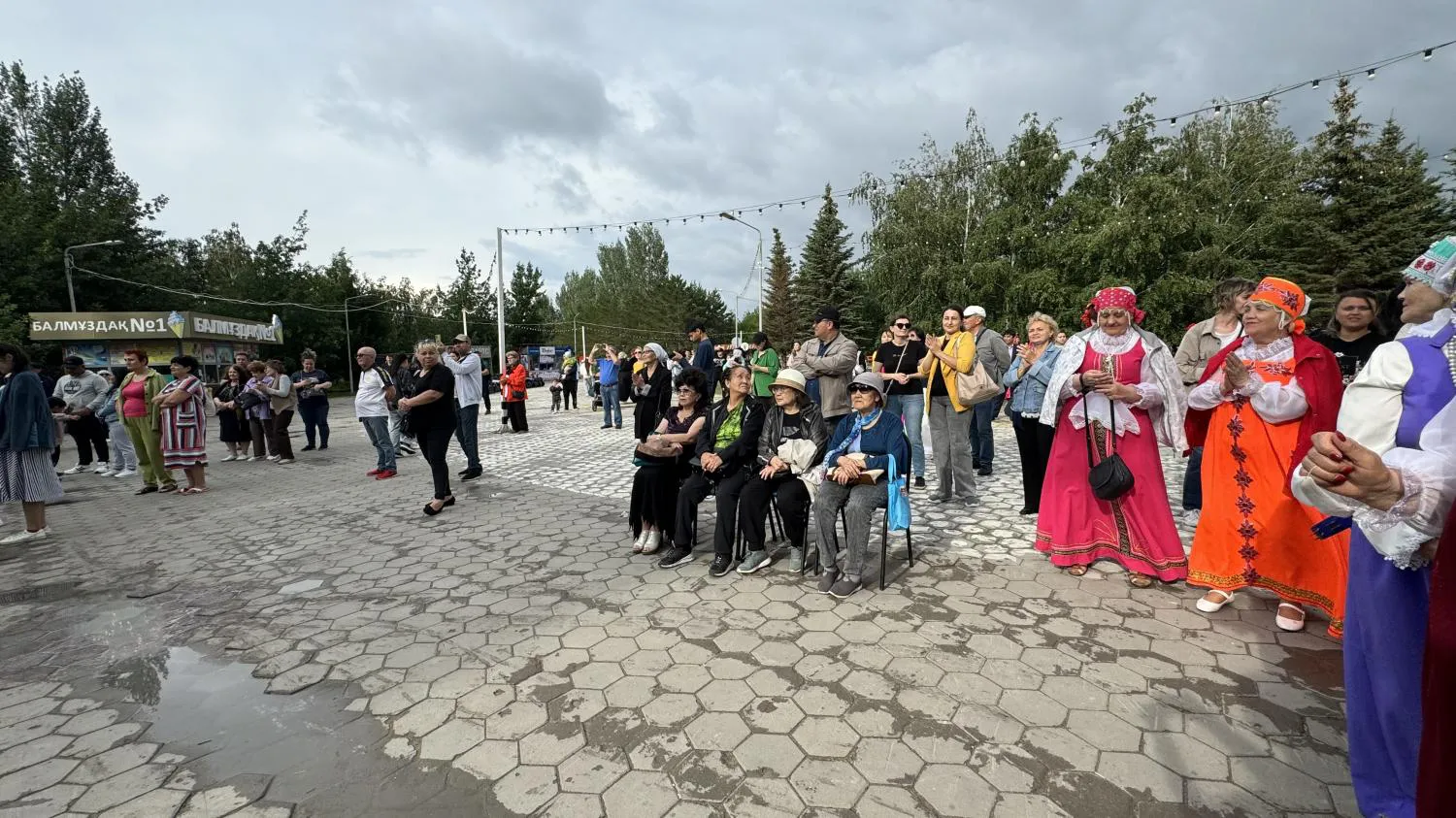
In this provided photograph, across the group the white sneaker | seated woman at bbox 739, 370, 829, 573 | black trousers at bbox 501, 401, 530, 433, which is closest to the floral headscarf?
seated woman at bbox 739, 370, 829, 573

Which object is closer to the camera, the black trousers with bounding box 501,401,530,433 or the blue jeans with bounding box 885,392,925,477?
the blue jeans with bounding box 885,392,925,477

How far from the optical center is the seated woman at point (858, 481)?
397cm

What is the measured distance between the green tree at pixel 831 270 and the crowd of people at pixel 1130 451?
30892 millimetres

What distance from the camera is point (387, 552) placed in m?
5.16

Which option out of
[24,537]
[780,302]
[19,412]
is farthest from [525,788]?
[780,302]

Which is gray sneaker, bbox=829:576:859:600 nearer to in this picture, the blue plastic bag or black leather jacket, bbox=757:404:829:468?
the blue plastic bag

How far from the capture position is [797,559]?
4430 mm

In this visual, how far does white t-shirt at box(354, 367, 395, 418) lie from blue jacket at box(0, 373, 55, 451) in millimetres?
3045

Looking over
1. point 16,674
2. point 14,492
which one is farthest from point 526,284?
point 16,674

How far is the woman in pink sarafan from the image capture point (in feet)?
12.9

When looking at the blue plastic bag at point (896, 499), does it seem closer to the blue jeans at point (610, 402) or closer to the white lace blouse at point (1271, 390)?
the white lace blouse at point (1271, 390)

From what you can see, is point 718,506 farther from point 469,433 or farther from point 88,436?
point 88,436

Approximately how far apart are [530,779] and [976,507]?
4.87 m

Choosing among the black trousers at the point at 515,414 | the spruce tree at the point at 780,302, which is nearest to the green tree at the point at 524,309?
the spruce tree at the point at 780,302
